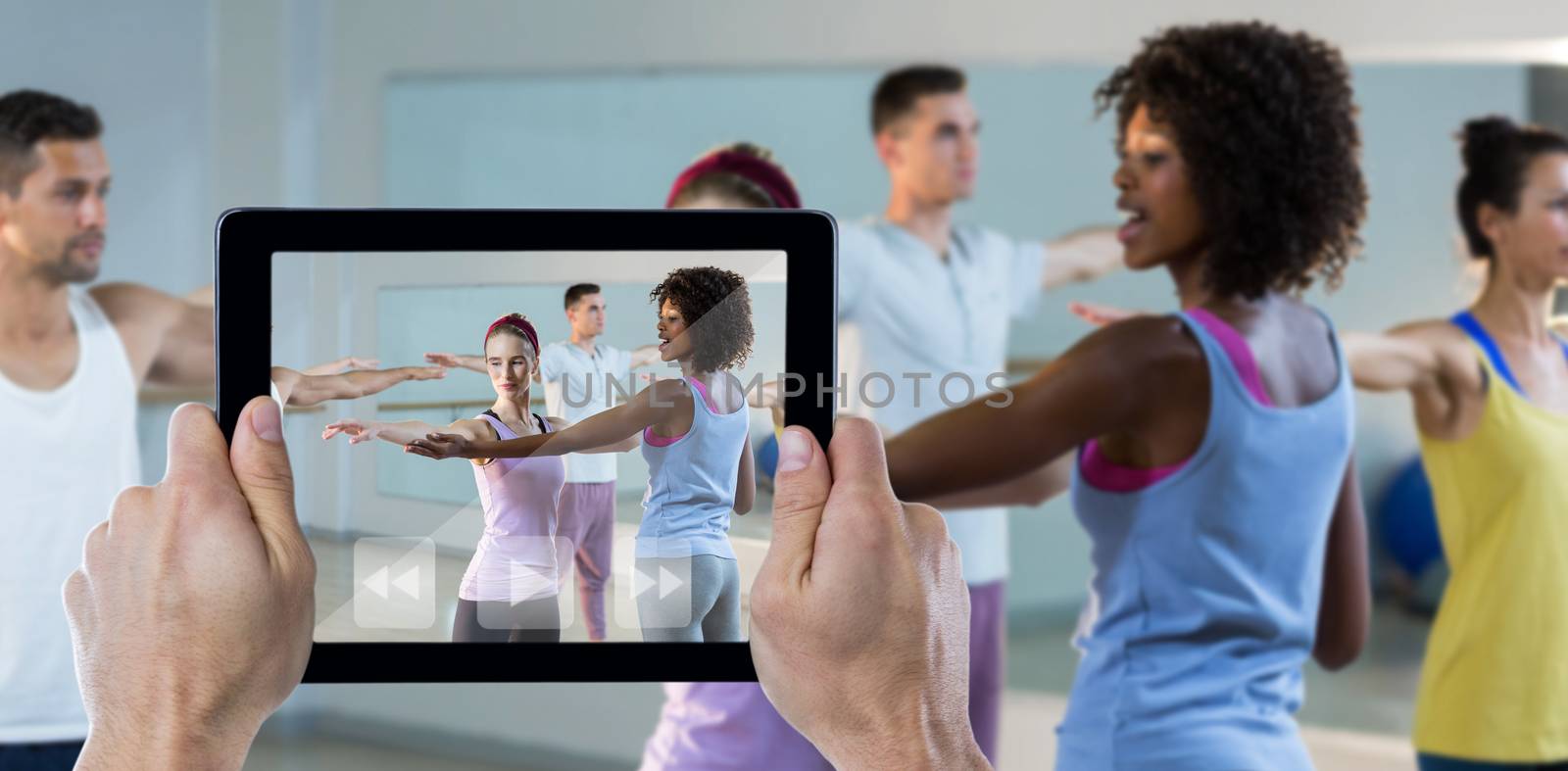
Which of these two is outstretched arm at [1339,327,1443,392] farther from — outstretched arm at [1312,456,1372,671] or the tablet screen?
the tablet screen

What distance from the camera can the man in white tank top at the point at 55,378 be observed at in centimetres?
152

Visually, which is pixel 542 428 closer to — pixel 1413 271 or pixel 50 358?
pixel 50 358

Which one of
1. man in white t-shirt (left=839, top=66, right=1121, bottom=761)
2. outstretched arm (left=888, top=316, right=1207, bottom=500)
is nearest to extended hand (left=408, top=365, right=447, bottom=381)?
outstretched arm (left=888, top=316, right=1207, bottom=500)

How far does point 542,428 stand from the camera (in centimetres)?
66

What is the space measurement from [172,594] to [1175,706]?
0.89 meters

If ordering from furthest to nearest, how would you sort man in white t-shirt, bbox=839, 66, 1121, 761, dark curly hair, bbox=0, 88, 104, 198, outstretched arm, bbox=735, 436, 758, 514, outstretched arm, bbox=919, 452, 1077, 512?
man in white t-shirt, bbox=839, 66, 1121, 761 → dark curly hair, bbox=0, 88, 104, 198 → outstretched arm, bbox=919, 452, 1077, 512 → outstretched arm, bbox=735, 436, 758, 514

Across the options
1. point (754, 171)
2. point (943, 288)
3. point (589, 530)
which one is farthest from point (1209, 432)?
point (943, 288)

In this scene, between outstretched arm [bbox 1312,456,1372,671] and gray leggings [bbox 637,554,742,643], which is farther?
outstretched arm [bbox 1312,456,1372,671]

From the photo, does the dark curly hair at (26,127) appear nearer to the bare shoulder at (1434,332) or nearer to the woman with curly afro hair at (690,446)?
the woman with curly afro hair at (690,446)

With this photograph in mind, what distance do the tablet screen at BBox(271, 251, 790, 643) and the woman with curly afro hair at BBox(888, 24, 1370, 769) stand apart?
0.50 m

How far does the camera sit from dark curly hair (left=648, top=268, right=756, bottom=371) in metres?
0.65

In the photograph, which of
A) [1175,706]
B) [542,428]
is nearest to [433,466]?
[542,428]

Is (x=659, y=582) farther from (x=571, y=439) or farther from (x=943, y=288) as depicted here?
(x=943, y=288)

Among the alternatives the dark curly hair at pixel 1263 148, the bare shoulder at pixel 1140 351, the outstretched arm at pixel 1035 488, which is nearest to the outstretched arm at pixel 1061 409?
the bare shoulder at pixel 1140 351
